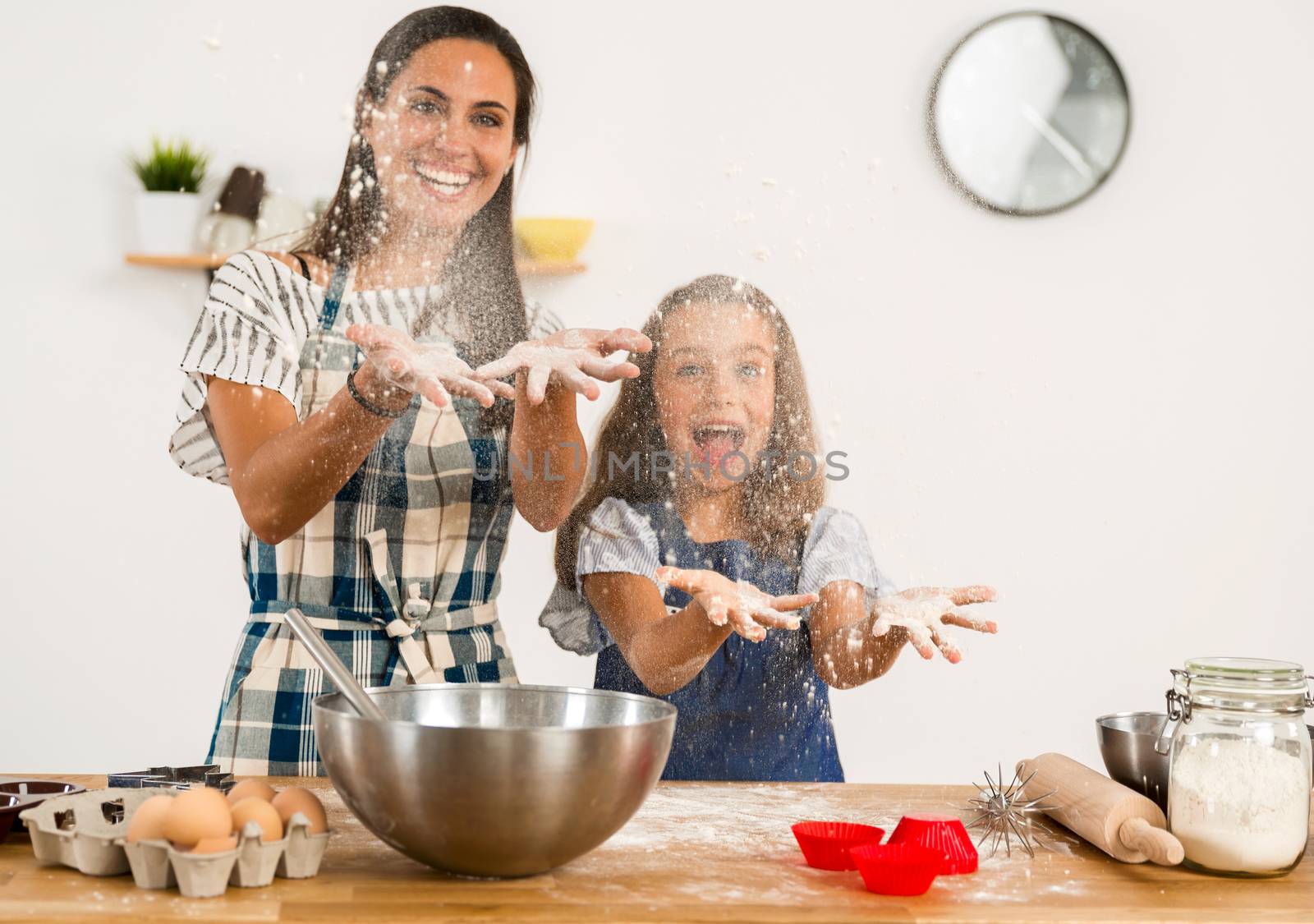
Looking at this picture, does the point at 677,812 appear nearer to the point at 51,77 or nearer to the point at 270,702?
the point at 270,702

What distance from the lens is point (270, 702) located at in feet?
3.70

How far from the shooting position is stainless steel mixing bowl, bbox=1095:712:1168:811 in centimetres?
86

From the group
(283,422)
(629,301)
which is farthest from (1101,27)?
(283,422)

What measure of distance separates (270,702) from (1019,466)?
2.93 feet

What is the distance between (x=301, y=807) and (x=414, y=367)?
42 cm

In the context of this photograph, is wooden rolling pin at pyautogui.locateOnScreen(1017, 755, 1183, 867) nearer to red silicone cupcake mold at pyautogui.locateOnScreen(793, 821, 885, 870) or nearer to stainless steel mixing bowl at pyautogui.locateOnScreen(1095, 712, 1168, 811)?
stainless steel mixing bowl at pyautogui.locateOnScreen(1095, 712, 1168, 811)

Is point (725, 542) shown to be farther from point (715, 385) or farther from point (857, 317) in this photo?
point (857, 317)

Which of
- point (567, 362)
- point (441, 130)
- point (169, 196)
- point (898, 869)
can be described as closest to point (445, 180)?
point (441, 130)

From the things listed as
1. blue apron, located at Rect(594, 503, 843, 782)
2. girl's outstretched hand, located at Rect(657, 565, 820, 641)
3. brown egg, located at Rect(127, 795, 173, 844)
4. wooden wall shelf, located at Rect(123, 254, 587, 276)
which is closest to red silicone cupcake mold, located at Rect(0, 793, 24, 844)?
brown egg, located at Rect(127, 795, 173, 844)

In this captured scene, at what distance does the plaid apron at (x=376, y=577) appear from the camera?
1.13 m

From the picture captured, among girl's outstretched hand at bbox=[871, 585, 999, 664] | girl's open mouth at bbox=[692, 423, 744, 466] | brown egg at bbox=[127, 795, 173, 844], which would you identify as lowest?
brown egg at bbox=[127, 795, 173, 844]

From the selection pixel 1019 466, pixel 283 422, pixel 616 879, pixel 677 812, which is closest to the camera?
pixel 616 879

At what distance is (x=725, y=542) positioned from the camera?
50.0 inches

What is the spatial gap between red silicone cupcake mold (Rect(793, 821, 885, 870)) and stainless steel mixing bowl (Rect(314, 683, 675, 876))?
110 millimetres
